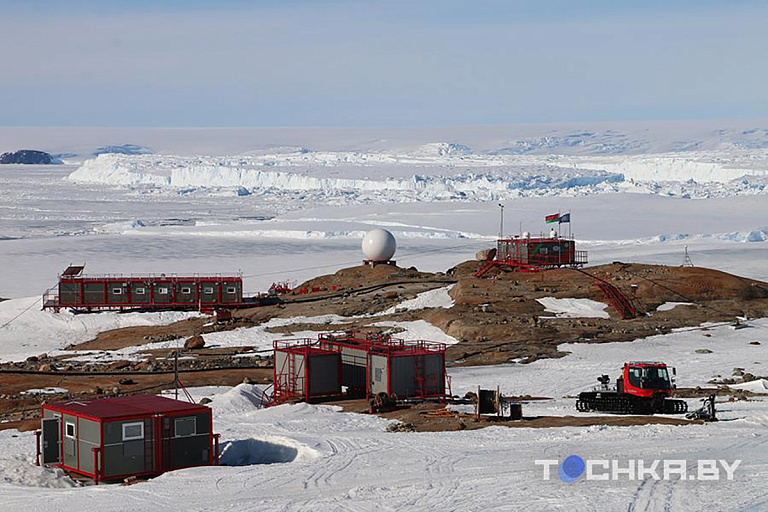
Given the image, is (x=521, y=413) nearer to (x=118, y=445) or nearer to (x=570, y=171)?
(x=118, y=445)

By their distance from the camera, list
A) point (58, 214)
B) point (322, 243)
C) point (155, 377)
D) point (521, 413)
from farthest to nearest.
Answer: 1. point (58, 214)
2. point (322, 243)
3. point (155, 377)
4. point (521, 413)

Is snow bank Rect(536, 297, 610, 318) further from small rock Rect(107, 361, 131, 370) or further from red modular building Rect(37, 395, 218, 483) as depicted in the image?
red modular building Rect(37, 395, 218, 483)

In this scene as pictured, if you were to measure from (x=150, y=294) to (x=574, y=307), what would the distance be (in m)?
20.5

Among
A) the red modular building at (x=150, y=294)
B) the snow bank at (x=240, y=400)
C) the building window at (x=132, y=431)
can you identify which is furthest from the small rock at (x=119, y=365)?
the building window at (x=132, y=431)

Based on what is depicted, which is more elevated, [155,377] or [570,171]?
[570,171]

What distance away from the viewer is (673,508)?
16.2 meters

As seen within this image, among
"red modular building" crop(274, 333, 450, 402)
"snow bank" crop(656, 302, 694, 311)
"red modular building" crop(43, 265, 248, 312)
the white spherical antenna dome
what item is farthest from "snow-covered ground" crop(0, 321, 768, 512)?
the white spherical antenna dome

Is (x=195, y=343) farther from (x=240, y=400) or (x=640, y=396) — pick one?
(x=640, y=396)

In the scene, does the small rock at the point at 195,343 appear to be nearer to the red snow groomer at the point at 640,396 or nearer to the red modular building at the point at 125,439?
the red modular building at the point at 125,439

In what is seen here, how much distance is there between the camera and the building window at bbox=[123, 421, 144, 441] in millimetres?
21406

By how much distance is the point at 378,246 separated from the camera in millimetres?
58000

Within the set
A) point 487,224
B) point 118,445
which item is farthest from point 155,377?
point 487,224

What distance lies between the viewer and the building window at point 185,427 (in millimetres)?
21938

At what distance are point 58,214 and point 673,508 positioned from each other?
110 m
